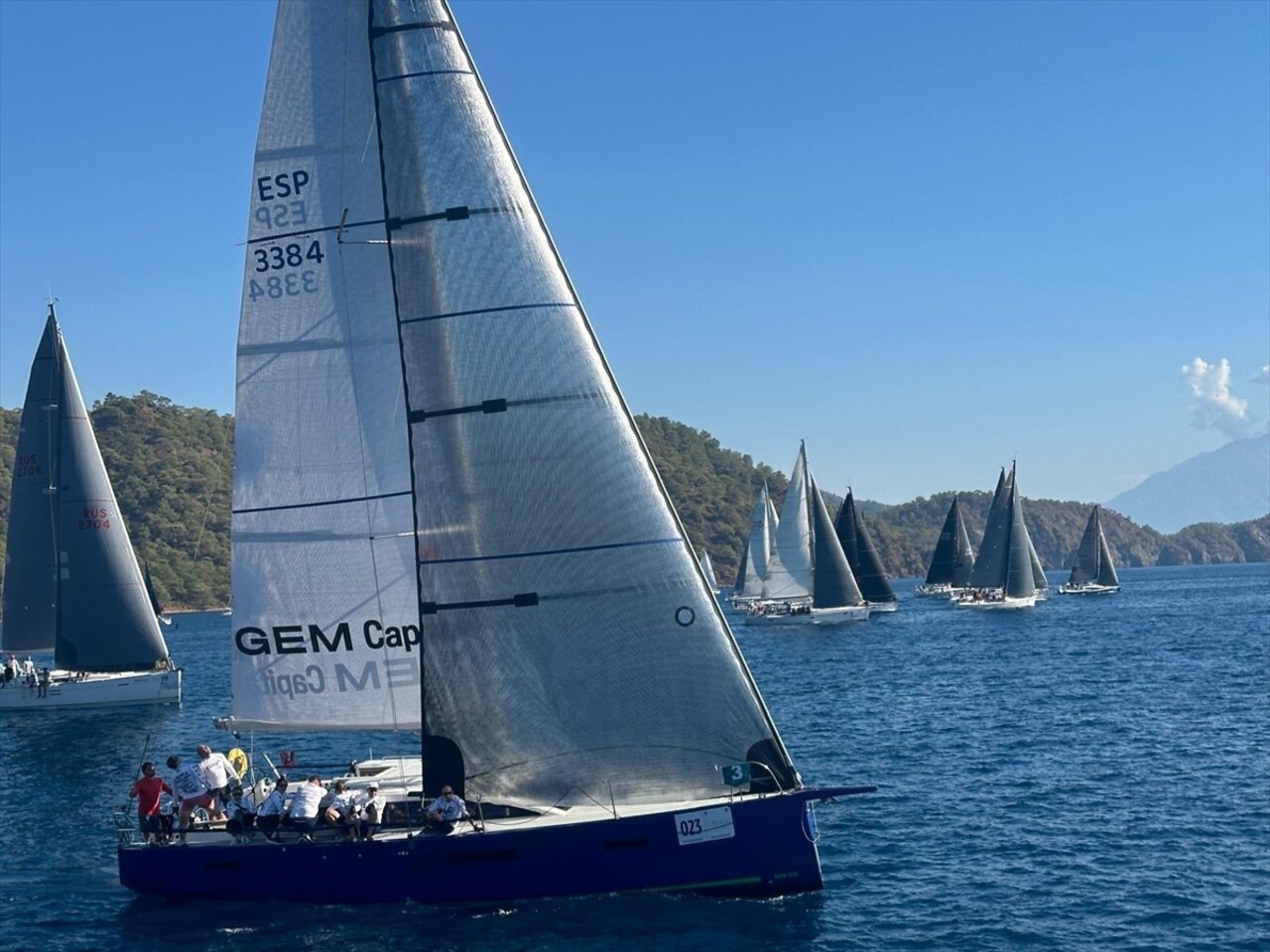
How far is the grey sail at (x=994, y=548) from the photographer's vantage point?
108375 millimetres

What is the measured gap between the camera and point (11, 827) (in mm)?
30406

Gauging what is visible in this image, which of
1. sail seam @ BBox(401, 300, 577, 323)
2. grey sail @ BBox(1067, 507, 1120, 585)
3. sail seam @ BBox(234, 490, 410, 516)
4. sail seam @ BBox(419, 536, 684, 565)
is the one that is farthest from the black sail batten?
grey sail @ BBox(1067, 507, 1120, 585)

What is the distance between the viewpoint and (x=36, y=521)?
177 ft

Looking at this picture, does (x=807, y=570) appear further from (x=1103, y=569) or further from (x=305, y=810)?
(x=305, y=810)

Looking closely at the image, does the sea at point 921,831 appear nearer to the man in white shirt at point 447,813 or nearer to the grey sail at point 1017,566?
the man in white shirt at point 447,813

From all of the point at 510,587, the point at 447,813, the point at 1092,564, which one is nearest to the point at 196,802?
the point at 447,813

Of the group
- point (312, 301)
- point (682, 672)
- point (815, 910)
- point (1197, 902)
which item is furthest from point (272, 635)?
point (1197, 902)

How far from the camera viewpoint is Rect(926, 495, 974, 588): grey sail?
127 m

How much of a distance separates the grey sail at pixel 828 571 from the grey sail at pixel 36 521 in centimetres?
5317

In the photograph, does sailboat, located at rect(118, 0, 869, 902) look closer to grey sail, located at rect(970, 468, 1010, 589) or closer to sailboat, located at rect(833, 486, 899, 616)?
sailboat, located at rect(833, 486, 899, 616)

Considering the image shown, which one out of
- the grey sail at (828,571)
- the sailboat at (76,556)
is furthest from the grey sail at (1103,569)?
the sailboat at (76,556)

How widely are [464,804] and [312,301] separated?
8.33 meters

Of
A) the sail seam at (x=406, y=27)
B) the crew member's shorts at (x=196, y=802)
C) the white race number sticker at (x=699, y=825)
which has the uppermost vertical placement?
the sail seam at (x=406, y=27)

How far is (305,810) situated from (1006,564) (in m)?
93.6
